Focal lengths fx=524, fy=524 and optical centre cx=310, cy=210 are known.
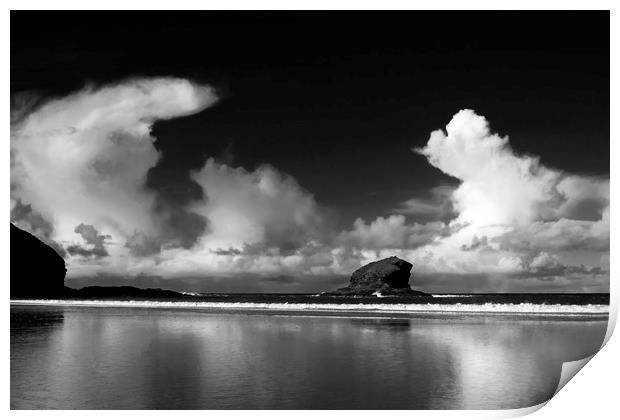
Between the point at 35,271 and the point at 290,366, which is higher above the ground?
the point at 35,271

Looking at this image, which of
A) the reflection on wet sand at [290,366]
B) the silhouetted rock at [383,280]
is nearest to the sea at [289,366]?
the reflection on wet sand at [290,366]

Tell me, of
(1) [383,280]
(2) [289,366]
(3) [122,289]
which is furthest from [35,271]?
(2) [289,366]

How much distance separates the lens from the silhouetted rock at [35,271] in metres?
28.5

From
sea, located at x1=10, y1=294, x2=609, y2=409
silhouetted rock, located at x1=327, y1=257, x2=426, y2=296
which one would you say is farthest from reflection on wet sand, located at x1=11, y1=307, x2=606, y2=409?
silhouetted rock, located at x1=327, y1=257, x2=426, y2=296

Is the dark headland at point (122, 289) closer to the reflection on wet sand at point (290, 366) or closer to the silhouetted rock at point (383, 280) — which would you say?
the silhouetted rock at point (383, 280)

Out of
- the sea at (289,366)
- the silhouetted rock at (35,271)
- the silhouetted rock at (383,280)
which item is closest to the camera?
the sea at (289,366)

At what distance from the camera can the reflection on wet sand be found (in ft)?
23.3

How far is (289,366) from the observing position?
872 centimetres

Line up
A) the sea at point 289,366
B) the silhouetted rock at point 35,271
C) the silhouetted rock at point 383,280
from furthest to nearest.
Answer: the silhouetted rock at point 383,280 → the silhouetted rock at point 35,271 → the sea at point 289,366

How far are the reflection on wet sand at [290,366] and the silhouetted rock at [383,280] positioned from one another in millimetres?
23181

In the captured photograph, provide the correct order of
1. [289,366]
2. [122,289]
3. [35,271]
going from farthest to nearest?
[122,289], [35,271], [289,366]

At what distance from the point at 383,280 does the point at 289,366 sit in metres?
29.9

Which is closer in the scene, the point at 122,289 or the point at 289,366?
the point at 289,366

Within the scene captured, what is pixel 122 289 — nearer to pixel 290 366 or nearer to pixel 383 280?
pixel 383 280
